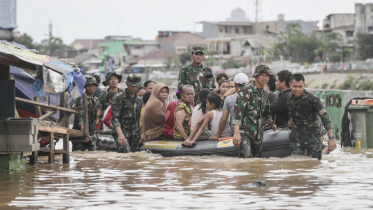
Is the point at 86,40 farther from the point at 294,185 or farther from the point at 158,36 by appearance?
the point at 294,185

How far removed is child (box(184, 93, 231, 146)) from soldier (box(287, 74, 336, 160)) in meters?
1.84

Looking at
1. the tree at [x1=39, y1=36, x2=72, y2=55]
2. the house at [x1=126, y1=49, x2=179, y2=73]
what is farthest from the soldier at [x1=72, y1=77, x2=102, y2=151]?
the tree at [x1=39, y1=36, x2=72, y2=55]

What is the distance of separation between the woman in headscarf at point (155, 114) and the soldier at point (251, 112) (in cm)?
238

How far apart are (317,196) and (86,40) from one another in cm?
18123

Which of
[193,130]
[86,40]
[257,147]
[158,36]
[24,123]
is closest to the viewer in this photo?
[24,123]

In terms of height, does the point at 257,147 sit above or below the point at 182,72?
below

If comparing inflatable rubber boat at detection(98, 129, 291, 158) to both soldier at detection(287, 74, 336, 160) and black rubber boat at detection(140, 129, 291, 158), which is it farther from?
soldier at detection(287, 74, 336, 160)

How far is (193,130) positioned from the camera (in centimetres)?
1384

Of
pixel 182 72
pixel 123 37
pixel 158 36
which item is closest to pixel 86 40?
pixel 123 37

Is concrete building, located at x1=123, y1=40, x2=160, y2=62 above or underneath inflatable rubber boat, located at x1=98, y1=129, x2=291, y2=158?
above

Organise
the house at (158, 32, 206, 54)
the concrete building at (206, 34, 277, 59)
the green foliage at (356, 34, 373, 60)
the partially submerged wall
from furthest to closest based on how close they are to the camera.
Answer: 1. the house at (158, 32, 206, 54)
2. the concrete building at (206, 34, 277, 59)
3. the green foliage at (356, 34, 373, 60)
4. the partially submerged wall

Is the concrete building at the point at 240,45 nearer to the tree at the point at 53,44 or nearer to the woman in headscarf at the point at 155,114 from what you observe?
the tree at the point at 53,44

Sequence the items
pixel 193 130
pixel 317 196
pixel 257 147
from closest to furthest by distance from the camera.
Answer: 1. pixel 317 196
2. pixel 257 147
3. pixel 193 130

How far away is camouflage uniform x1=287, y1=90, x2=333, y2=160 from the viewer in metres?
12.0
